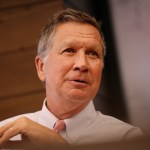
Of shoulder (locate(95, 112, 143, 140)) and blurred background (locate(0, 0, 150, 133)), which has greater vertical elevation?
blurred background (locate(0, 0, 150, 133))

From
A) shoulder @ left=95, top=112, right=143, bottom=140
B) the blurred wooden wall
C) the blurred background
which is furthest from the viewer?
the blurred wooden wall

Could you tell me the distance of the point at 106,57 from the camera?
841mm

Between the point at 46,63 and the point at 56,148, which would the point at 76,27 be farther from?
the point at 56,148

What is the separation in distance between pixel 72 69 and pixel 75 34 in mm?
94

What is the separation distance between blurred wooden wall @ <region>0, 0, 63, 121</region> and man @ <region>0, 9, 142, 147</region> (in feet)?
0.75

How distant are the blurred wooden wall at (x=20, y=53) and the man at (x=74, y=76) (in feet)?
0.75

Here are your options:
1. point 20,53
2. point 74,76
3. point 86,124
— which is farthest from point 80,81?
point 20,53

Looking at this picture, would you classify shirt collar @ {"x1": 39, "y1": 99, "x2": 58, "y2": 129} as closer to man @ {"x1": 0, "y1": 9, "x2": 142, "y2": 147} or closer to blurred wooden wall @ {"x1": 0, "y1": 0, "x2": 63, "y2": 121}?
man @ {"x1": 0, "y1": 9, "x2": 142, "y2": 147}

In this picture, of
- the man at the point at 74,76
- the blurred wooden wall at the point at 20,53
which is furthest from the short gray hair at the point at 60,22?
the blurred wooden wall at the point at 20,53

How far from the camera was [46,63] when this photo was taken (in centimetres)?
75

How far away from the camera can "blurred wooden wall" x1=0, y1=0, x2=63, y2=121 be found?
982 millimetres

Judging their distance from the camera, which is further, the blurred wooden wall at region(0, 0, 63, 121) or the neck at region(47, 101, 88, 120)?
the blurred wooden wall at region(0, 0, 63, 121)

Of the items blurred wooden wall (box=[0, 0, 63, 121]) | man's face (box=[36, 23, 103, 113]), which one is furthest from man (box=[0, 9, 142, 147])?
blurred wooden wall (box=[0, 0, 63, 121])

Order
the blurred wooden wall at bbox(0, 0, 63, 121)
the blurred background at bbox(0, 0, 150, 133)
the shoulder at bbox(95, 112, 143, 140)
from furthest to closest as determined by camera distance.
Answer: the blurred wooden wall at bbox(0, 0, 63, 121) → the blurred background at bbox(0, 0, 150, 133) → the shoulder at bbox(95, 112, 143, 140)
